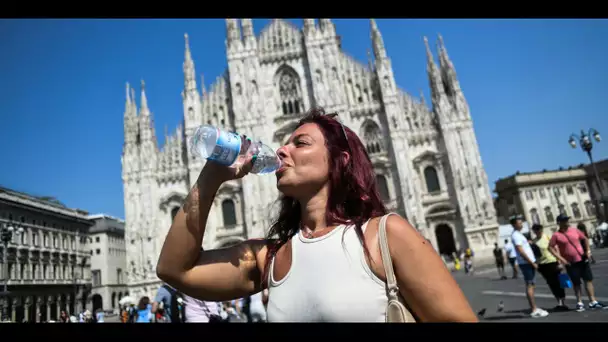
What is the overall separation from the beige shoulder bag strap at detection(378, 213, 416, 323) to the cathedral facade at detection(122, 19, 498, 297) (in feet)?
72.6

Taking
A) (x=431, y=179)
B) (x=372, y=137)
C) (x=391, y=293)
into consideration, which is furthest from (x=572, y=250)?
(x=372, y=137)

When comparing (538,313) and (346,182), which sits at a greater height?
(346,182)

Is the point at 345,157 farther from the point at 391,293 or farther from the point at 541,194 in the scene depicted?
the point at 541,194

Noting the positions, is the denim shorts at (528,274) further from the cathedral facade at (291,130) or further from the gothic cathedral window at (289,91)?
the gothic cathedral window at (289,91)

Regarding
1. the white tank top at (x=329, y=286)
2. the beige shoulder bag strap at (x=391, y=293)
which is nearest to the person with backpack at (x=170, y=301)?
the white tank top at (x=329, y=286)

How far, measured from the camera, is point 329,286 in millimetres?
1128

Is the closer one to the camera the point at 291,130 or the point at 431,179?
the point at 431,179

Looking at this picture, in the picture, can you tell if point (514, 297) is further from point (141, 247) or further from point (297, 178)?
point (141, 247)

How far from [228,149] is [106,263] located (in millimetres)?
43716

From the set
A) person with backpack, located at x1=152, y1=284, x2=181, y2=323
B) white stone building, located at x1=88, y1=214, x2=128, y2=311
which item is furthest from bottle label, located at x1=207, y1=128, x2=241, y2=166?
white stone building, located at x1=88, y1=214, x2=128, y2=311

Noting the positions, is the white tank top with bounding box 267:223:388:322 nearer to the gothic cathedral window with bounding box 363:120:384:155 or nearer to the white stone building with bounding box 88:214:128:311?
the gothic cathedral window with bounding box 363:120:384:155

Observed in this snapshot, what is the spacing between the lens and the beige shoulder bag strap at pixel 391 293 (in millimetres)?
1054

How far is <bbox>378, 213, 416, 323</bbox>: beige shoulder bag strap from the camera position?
105cm
